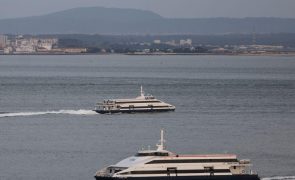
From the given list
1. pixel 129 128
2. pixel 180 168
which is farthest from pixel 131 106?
pixel 180 168

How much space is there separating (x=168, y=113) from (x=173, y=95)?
65.9 feet

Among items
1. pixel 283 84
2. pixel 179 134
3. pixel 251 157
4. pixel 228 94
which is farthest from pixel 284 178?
pixel 283 84

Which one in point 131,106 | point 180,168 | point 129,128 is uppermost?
A: point 180,168

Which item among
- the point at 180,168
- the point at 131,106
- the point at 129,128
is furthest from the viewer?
the point at 131,106

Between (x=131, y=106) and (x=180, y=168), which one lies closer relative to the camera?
A: (x=180, y=168)

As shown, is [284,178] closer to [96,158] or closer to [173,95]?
[96,158]

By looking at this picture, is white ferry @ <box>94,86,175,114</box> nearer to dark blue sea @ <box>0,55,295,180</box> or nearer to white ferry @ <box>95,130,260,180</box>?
dark blue sea @ <box>0,55,295,180</box>

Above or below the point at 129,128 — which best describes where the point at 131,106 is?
below

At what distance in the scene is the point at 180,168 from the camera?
4462cm

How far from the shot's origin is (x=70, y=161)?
166 feet

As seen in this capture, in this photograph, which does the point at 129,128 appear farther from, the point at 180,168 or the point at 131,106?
the point at 180,168

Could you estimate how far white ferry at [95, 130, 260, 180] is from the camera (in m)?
44.4

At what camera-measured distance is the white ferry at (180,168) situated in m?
44.4

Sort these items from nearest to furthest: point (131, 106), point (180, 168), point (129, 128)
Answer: point (180, 168) → point (129, 128) → point (131, 106)
